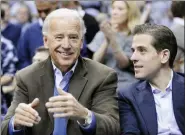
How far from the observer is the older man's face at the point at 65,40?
11.6ft

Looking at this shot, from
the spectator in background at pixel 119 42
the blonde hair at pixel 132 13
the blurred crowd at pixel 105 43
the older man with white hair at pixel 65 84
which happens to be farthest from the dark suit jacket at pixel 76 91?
the blonde hair at pixel 132 13

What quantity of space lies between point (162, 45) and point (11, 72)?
2654 mm

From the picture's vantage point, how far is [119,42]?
5242 millimetres

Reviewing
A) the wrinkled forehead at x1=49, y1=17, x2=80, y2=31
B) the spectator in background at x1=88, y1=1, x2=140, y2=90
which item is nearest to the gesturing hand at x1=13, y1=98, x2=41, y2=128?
the wrinkled forehead at x1=49, y1=17, x2=80, y2=31

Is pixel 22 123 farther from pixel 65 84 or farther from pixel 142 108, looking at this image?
pixel 142 108

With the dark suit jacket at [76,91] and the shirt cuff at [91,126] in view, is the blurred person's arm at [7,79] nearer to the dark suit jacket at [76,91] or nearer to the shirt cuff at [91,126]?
the dark suit jacket at [76,91]

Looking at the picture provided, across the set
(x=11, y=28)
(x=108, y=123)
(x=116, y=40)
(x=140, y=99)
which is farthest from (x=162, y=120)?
(x=11, y=28)

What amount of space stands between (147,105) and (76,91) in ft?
1.57

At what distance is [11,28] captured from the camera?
25.3 feet

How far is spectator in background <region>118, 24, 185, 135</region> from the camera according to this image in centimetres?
365

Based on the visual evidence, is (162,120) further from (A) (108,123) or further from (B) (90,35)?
(B) (90,35)

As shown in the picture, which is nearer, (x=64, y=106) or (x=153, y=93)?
(x=64, y=106)

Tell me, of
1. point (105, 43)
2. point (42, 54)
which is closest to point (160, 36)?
point (105, 43)

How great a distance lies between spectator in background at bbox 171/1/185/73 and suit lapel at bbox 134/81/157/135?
1622 millimetres
